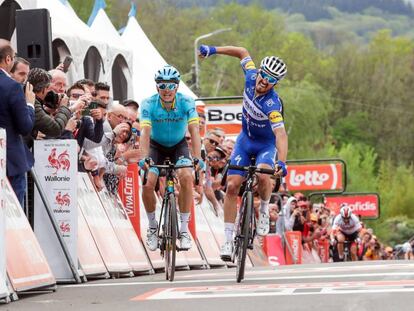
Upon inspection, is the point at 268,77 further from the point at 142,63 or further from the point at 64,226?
the point at 142,63

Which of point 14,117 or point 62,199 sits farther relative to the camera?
point 62,199

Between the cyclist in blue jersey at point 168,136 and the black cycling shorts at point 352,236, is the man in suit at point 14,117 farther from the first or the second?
the black cycling shorts at point 352,236

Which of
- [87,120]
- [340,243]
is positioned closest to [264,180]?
[87,120]

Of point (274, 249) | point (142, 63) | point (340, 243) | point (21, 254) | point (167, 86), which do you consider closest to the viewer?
point (21, 254)

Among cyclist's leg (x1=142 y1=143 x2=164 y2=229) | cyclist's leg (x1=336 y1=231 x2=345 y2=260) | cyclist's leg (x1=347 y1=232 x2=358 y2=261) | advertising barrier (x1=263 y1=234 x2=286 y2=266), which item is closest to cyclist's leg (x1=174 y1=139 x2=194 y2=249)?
cyclist's leg (x1=142 y1=143 x2=164 y2=229)

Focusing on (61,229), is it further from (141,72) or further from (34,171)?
(141,72)

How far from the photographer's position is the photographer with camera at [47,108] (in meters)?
12.3

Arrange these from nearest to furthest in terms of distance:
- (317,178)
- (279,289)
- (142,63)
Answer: (279,289) → (142,63) → (317,178)

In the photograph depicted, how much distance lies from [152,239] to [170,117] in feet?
4.67

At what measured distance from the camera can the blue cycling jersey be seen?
13.8m

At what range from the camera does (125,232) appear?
1572 cm

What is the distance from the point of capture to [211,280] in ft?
41.9

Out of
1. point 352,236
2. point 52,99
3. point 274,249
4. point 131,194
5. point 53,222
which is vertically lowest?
point 352,236

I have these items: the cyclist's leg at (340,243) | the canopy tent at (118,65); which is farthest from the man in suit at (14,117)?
the cyclist's leg at (340,243)
